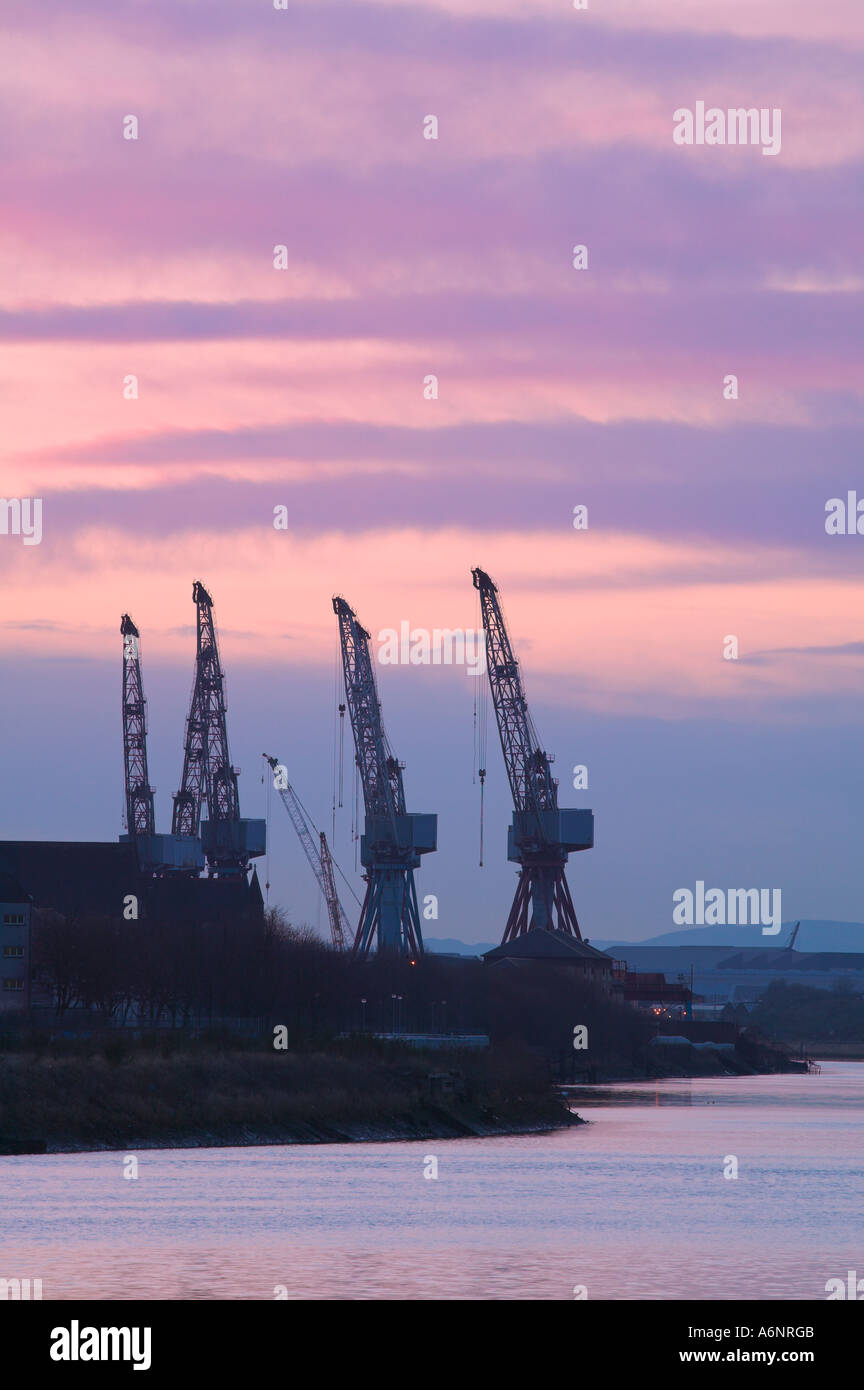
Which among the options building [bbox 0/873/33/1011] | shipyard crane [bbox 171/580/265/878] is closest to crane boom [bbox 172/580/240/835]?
shipyard crane [bbox 171/580/265/878]

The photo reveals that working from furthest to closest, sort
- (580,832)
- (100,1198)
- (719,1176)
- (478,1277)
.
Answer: (580,832) < (719,1176) < (100,1198) < (478,1277)

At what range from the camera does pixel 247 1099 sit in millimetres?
75812

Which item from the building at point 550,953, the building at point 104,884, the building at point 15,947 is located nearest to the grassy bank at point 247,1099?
the building at point 15,947

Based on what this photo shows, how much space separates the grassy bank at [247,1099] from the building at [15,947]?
3129 centimetres

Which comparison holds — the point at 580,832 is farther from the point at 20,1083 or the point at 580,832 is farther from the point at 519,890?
the point at 20,1083

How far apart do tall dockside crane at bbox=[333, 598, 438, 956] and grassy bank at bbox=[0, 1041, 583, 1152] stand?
81309mm

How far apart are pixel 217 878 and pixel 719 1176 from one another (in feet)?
419

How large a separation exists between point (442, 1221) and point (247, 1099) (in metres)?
27.6

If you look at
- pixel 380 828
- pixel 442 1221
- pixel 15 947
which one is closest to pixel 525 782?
pixel 380 828

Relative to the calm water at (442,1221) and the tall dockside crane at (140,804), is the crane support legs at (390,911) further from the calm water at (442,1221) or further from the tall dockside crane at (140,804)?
the calm water at (442,1221)

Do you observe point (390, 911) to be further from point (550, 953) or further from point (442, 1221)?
point (442, 1221)

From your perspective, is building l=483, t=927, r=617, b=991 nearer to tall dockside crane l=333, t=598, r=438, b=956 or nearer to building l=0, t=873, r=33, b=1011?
tall dockside crane l=333, t=598, r=438, b=956

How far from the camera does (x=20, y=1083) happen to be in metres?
68.4

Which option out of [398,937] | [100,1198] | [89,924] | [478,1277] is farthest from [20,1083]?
[398,937]
